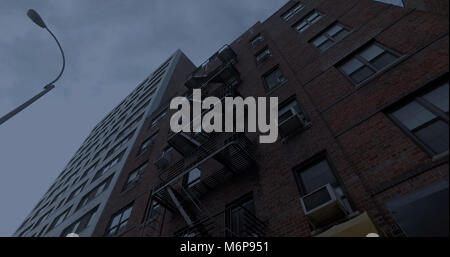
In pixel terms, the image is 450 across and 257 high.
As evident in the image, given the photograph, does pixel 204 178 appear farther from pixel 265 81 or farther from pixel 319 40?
pixel 319 40

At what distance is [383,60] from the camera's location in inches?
386

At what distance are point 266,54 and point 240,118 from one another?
5908mm

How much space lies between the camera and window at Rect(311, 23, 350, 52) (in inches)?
517

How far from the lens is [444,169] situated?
609cm

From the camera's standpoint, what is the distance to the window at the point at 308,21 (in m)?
16.3

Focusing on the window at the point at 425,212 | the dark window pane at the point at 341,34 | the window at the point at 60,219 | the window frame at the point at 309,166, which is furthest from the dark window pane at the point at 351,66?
the window at the point at 60,219

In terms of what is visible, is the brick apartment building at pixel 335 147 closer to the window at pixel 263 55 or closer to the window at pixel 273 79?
the window at pixel 273 79

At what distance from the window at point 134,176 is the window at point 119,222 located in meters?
2.37

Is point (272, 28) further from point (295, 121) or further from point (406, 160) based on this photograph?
point (406, 160)

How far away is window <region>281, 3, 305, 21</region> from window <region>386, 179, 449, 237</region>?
54.6 feet

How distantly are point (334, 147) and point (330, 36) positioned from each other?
297 inches

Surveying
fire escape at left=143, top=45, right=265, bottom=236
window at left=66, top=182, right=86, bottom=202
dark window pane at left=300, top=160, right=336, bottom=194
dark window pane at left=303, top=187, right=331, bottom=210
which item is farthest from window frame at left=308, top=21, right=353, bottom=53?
window at left=66, top=182, right=86, bottom=202

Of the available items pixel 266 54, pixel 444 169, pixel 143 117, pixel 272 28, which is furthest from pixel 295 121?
pixel 143 117
